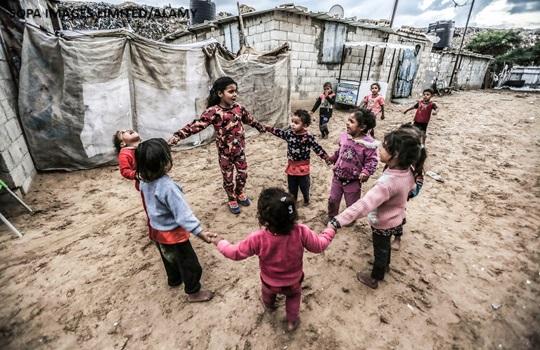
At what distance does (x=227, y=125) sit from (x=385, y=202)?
6.40ft

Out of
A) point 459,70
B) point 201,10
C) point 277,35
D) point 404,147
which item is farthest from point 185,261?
point 459,70

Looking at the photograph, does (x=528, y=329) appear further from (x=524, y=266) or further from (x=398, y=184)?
(x=398, y=184)

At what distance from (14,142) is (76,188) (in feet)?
3.33

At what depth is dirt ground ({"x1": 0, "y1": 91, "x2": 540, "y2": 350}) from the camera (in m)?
1.92

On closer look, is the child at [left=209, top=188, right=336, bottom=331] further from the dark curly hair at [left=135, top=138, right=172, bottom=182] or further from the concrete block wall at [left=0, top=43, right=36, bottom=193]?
the concrete block wall at [left=0, top=43, right=36, bottom=193]

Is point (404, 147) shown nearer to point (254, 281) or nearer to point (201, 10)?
point (254, 281)

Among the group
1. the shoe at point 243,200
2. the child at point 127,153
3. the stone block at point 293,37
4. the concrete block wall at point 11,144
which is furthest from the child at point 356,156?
the stone block at point 293,37

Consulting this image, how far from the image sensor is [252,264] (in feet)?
8.52

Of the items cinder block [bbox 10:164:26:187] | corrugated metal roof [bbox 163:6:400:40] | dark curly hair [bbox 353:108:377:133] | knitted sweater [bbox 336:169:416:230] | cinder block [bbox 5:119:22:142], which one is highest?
corrugated metal roof [bbox 163:6:400:40]

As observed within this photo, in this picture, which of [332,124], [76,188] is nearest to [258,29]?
[332,124]

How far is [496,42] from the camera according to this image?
22297 millimetres

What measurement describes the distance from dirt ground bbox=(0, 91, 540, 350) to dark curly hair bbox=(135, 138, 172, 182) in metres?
1.21

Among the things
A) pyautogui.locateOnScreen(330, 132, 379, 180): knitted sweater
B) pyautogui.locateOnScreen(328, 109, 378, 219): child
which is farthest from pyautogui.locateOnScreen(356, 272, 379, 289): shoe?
pyautogui.locateOnScreen(330, 132, 379, 180): knitted sweater

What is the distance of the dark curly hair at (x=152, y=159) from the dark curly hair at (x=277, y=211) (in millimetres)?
709
